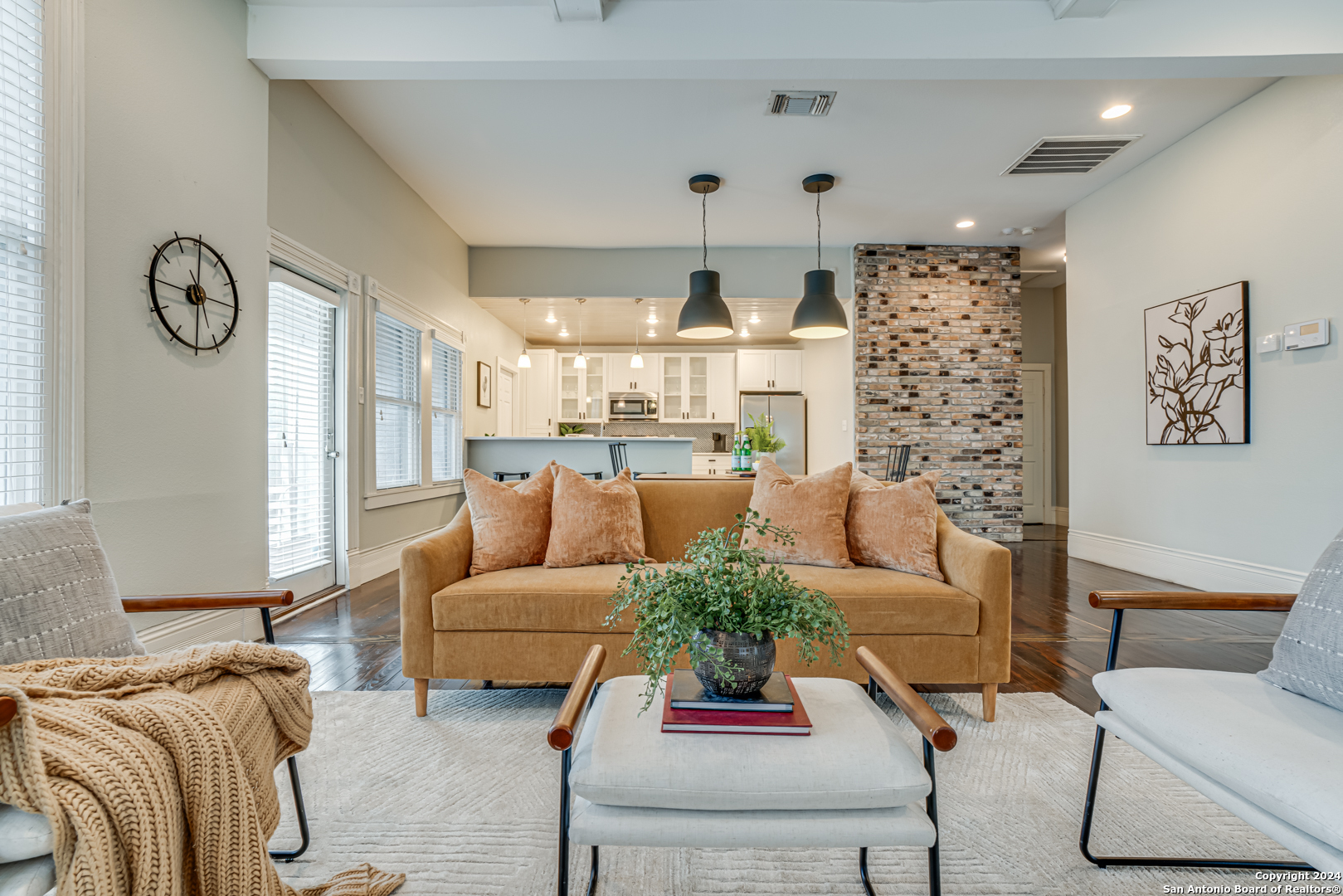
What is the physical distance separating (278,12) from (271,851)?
11.5 feet

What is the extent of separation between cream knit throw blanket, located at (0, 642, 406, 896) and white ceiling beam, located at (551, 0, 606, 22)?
2863 millimetres

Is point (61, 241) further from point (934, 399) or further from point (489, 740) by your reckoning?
point (934, 399)

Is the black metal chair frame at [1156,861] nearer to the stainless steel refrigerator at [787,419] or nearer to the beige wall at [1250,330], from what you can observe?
the beige wall at [1250,330]

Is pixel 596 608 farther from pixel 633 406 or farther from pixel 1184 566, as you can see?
pixel 633 406

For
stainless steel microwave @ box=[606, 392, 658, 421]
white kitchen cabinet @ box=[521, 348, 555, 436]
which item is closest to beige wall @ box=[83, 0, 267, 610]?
white kitchen cabinet @ box=[521, 348, 555, 436]

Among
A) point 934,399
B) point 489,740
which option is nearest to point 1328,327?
point 934,399

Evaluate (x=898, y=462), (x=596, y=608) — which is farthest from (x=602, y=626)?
(x=898, y=462)

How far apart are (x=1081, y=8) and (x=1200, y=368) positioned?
2.45m

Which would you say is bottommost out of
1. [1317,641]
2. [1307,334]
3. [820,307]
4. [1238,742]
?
[1238,742]

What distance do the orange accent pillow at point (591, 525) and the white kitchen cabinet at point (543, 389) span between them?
268 inches

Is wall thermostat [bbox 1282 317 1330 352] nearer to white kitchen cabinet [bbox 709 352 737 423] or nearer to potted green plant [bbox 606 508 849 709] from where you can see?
potted green plant [bbox 606 508 849 709]

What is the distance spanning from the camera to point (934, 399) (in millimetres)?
6137

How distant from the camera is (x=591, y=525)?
8.13ft

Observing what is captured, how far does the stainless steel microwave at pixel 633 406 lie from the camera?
360 inches
